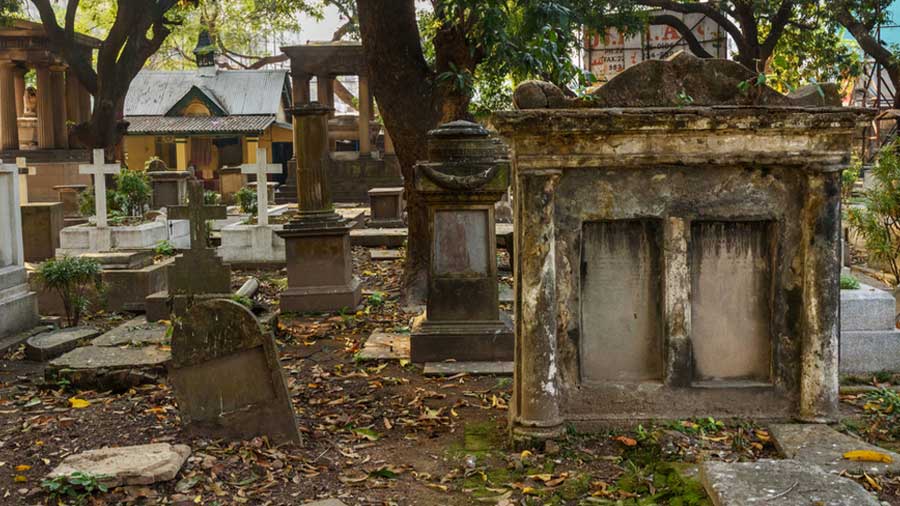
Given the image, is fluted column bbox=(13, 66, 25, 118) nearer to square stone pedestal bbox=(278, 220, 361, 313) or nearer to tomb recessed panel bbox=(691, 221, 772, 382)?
square stone pedestal bbox=(278, 220, 361, 313)

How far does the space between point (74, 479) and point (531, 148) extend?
9.06ft

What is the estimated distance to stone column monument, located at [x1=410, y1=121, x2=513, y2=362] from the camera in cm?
736

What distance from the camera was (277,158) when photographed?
34.8 metres

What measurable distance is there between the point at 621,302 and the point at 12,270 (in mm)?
6060

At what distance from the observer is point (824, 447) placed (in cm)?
451

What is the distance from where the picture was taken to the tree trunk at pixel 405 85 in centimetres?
977

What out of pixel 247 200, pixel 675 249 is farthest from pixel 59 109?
pixel 675 249

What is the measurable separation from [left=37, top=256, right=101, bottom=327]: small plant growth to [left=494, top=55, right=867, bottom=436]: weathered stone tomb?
5696 mm

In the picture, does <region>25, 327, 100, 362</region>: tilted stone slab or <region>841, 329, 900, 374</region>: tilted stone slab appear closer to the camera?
<region>841, 329, 900, 374</region>: tilted stone slab

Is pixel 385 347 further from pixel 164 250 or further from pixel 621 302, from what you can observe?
pixel 164 250

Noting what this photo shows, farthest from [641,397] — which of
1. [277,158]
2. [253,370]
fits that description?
[277,158]

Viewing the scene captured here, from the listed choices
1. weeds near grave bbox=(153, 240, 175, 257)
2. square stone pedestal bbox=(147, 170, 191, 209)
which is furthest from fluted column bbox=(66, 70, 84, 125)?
weeds near grave bbox=(153, 240, 175, 257)

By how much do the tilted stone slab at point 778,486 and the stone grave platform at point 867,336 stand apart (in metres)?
2.81

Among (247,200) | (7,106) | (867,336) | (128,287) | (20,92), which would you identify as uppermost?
(20,92)
